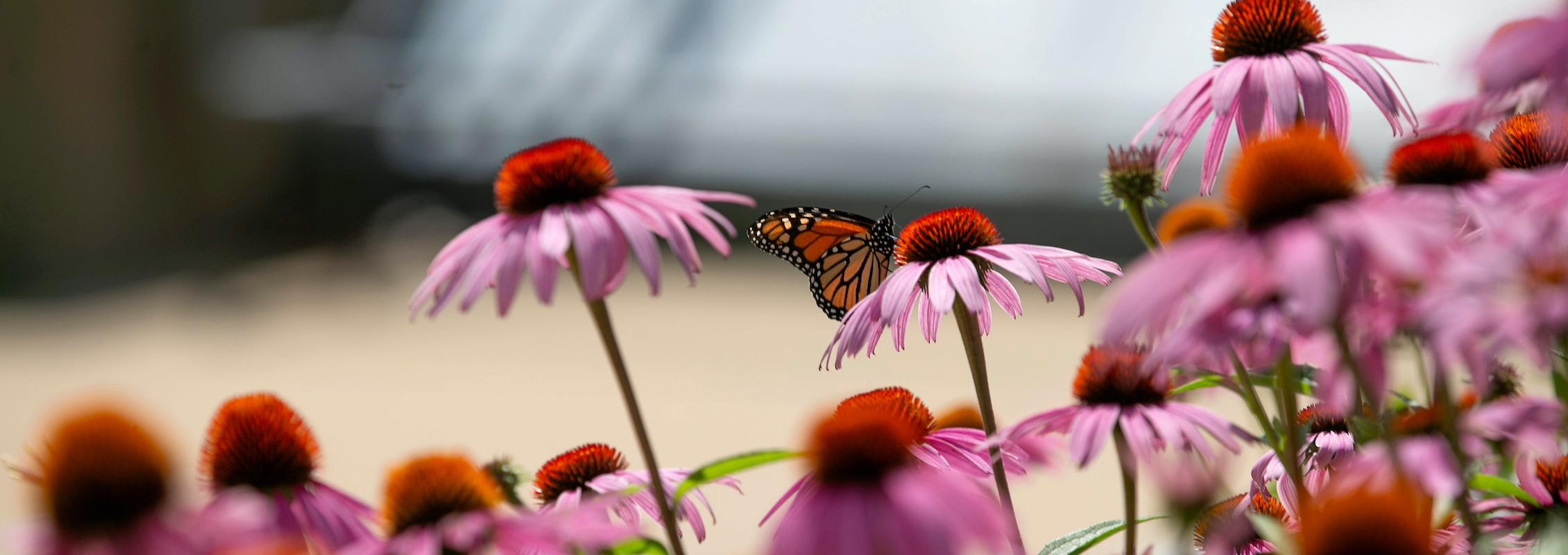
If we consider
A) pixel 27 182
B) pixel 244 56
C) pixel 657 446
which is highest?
pixel 244 56

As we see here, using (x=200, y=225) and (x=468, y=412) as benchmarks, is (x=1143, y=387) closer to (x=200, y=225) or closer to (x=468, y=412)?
(x=468, y=412)

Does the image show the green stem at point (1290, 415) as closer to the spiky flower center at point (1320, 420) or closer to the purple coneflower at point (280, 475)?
the spiky flower center at point (1320, 420)

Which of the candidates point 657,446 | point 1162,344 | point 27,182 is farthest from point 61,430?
point 27,182

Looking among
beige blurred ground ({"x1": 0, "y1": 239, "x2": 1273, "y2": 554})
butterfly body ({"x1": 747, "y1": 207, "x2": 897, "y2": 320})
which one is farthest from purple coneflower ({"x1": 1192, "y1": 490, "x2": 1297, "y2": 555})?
beige blurred ground ({"x1": 0, "y1": 239, "x2": 1273, "y2": 554})

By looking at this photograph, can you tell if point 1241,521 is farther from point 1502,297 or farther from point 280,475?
point 280,475

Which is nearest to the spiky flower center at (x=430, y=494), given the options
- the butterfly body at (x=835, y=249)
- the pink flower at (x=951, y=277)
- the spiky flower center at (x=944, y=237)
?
the pink flower at (x=951, y=277)
